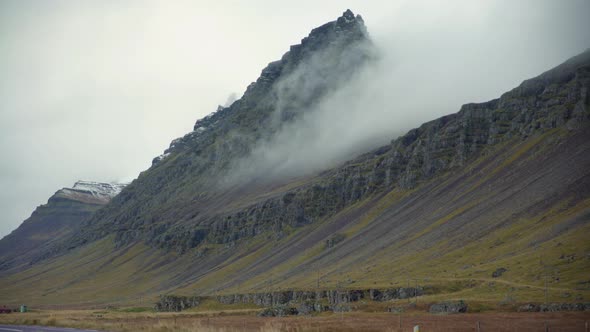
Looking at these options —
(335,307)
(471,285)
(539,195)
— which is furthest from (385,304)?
(539,195)

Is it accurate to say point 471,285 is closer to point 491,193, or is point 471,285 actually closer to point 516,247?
point 516,247

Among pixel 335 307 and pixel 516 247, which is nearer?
pixel 335 307

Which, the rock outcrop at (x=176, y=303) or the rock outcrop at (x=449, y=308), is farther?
the rock outcrop at (x=176, y=303)

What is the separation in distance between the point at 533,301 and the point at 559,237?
38.3m

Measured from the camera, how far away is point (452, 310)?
268 feet

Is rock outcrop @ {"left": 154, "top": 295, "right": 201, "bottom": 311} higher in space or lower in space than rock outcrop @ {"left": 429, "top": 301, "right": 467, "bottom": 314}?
higher

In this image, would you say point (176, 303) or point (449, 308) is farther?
point (176, 303)

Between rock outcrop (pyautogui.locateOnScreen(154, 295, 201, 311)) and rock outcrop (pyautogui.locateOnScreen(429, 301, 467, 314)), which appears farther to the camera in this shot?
rock outcrop (pyautogui.locateOnScreen(154, 295, 201, 311))

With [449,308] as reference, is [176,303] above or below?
above

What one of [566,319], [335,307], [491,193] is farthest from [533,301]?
[491,193]

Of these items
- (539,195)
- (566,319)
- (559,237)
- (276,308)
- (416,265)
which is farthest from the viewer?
(539,195)

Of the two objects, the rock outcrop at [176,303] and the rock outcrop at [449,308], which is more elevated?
the rock outcrop at [176,303]

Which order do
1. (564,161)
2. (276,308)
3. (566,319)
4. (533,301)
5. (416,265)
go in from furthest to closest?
(564,161) → (416,265) → (276,308) → (533,301) → (566,319)

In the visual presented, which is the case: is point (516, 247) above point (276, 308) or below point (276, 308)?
below
